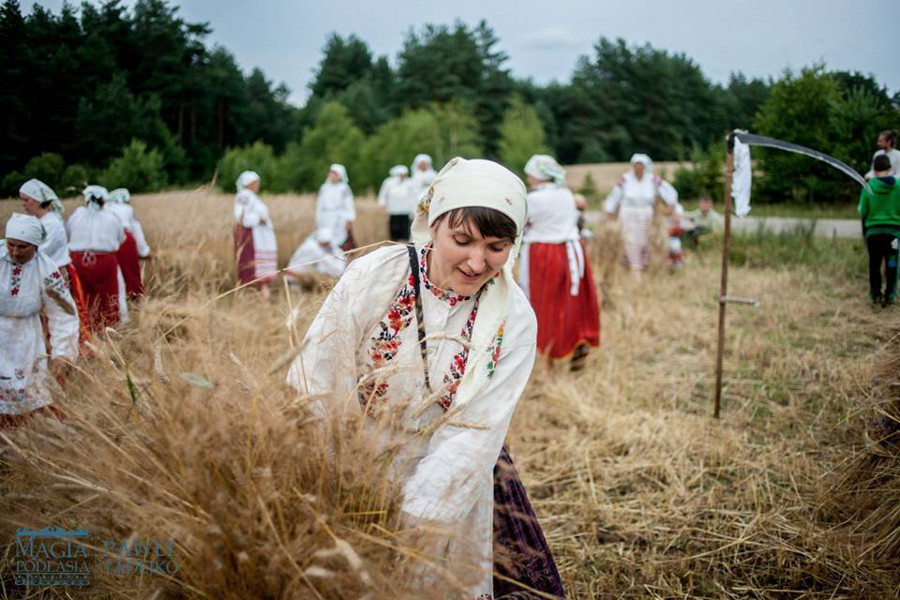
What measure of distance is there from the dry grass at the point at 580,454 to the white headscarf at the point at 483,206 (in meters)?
0.43

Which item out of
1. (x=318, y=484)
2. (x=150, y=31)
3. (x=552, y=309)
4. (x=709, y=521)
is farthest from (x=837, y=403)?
(x=150, y=31)

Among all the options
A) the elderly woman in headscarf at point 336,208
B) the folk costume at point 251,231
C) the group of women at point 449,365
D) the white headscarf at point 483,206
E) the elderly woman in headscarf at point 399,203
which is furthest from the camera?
the elderly woman in headscarf at point 399,203

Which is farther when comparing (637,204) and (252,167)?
(252,167)

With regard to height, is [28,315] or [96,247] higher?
[96,247]

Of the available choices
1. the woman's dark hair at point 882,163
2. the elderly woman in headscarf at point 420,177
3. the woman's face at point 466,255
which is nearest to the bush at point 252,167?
the elderly woman in headscarf at point 420,177

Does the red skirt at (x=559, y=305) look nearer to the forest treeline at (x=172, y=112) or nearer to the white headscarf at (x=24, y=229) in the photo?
the forest treeline at (x=172, y=112)

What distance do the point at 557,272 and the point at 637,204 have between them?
3542 mm

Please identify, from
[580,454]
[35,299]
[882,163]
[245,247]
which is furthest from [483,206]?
[245,247]

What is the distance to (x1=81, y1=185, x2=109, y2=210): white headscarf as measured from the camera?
13.4 feet

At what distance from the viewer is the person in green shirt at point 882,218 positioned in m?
4.25

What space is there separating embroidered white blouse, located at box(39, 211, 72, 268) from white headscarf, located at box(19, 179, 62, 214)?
0.08 meters

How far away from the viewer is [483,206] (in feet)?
4.94

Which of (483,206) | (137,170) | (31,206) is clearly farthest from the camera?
(137,170)

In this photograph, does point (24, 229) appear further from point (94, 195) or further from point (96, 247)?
point (96, 247)
